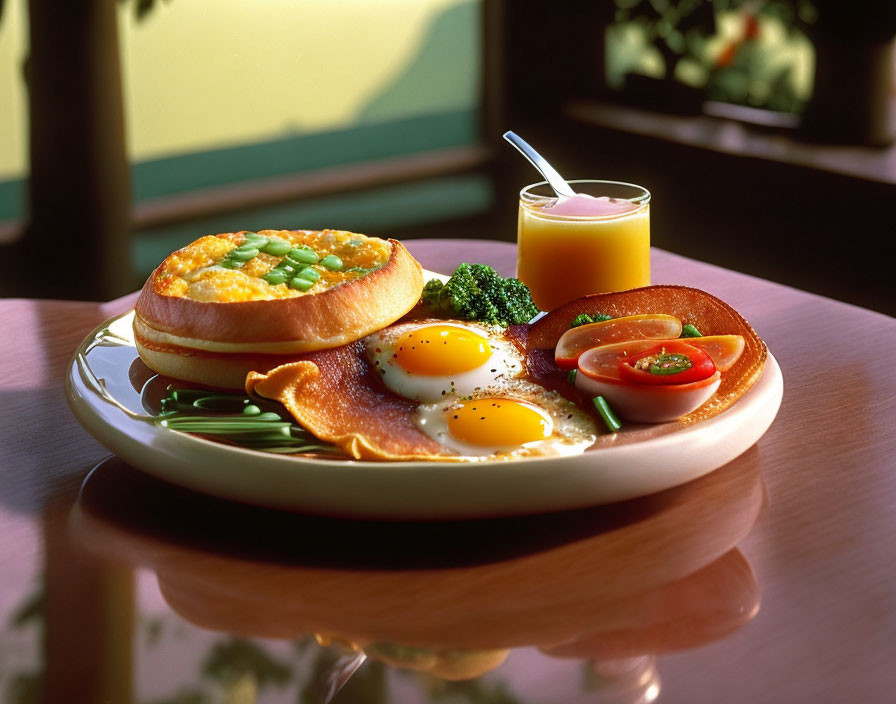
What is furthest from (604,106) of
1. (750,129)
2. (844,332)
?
(844,332)

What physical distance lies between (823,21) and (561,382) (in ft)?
10.5

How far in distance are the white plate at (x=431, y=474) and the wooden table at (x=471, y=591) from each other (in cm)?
4

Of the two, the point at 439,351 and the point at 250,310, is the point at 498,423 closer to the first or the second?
the point at 439,351

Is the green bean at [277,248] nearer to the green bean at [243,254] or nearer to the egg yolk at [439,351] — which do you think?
the green bean at [243,254]

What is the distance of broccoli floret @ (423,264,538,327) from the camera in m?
1.74

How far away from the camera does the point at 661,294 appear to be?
5.42 ft

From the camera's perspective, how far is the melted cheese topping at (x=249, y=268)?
1575 millimetres

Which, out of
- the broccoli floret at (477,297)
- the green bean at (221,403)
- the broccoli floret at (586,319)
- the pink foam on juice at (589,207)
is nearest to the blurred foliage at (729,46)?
the pink foam on juice at (589,207)

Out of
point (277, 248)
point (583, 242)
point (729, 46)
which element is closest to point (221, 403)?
point (277, 248)

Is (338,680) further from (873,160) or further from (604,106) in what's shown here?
(604,106)

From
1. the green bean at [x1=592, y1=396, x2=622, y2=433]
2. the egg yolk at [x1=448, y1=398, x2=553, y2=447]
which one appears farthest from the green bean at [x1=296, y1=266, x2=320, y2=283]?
the green bean at [x1=592, y1=396, x2=622, y2=433]

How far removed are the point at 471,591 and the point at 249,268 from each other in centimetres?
73

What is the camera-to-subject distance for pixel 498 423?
1.36 meters

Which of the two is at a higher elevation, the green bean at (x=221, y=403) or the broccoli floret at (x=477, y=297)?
the broccoli floret at (x=477, y=297)
